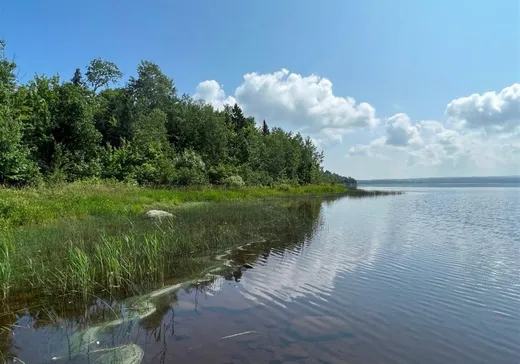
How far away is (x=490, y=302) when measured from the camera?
845 cm

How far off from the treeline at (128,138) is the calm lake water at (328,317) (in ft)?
69.1

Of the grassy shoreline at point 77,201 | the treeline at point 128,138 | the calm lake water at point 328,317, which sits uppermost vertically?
the treeline at point 128,138

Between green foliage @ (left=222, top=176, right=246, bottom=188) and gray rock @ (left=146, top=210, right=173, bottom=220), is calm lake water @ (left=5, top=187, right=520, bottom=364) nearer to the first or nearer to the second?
gray rock @ (left=146, top=210, right=173, bottom=220)

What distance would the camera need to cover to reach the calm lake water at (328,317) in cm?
597

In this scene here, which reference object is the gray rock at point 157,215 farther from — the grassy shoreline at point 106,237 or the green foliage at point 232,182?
the green foliage at point 232,182

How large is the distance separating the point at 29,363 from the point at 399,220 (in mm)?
22563

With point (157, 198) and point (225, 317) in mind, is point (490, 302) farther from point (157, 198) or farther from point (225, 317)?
point (157, 198)

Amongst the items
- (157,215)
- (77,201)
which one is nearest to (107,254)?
A: (157,215)

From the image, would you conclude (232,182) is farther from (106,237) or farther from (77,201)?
(106,237)

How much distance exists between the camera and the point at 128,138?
1969 inches

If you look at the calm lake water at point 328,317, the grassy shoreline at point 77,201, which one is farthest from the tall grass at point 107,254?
the grassy shoreline at point 77,201

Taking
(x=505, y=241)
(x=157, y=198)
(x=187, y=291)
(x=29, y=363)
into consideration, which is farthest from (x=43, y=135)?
(x=505, y=241)

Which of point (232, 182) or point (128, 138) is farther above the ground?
point (128, 138)

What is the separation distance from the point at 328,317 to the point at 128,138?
47.5 meters
